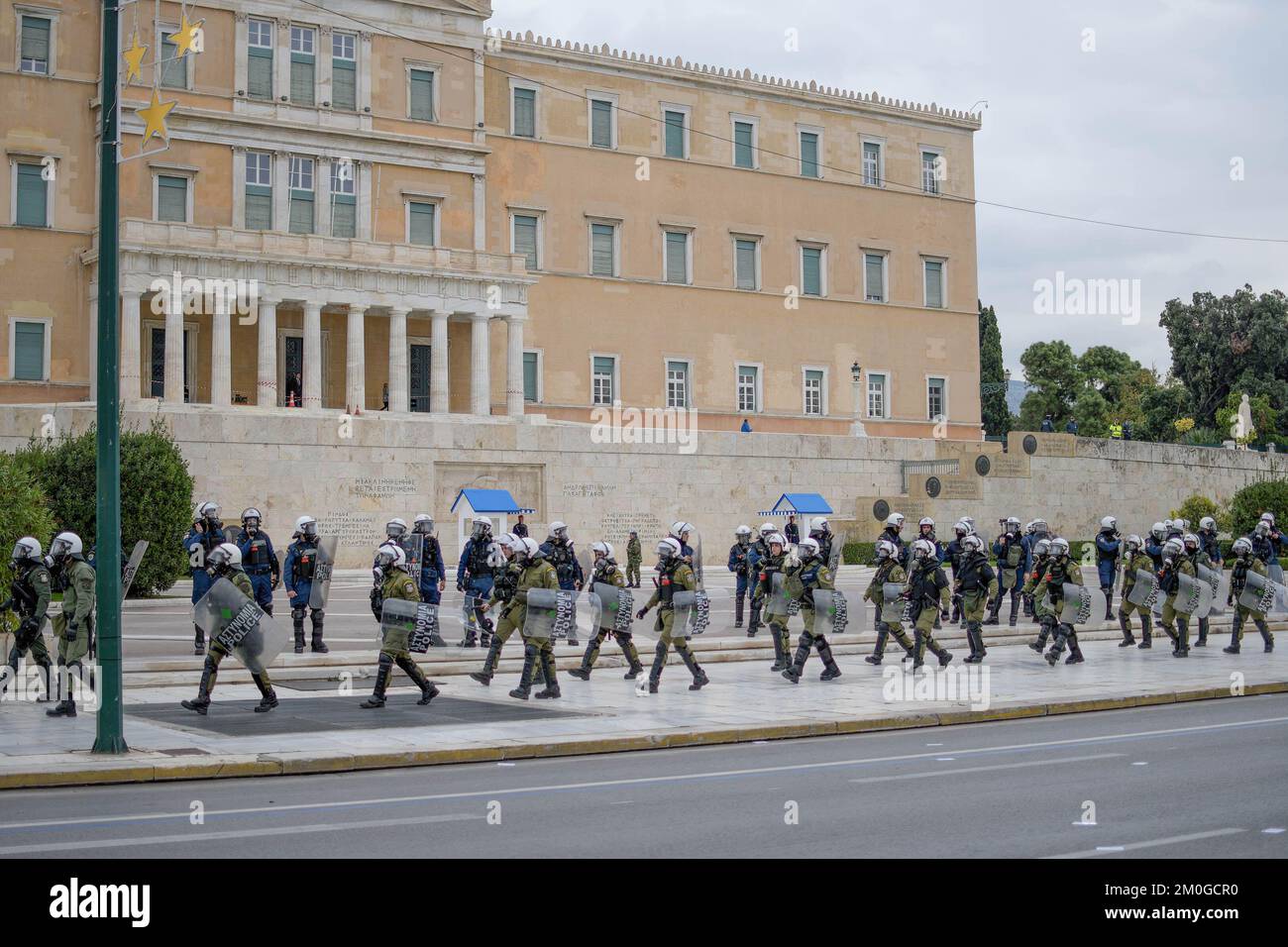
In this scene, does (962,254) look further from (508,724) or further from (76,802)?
(76,802)

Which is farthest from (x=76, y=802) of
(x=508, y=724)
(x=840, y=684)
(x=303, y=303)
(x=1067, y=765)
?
(x=303, y=303)

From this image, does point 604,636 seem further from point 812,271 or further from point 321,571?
point 812,271

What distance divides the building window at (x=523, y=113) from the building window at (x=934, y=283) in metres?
19.9

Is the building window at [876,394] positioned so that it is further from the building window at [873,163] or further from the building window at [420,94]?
the building window at [420,94]

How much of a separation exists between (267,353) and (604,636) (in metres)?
32.4

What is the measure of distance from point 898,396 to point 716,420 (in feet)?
32.0

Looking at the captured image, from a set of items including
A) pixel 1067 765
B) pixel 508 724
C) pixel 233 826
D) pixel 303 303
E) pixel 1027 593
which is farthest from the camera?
pixel 303 303

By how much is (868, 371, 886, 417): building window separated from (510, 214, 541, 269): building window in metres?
16.4

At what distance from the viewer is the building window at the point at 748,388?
62.6 metres

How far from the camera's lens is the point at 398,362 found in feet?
170

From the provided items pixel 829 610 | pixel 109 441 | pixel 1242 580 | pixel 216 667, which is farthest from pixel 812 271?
pixel 109 441

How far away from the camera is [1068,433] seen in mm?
56281

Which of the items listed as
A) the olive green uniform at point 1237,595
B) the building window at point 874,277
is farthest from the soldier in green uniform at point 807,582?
the building window at point 874,277

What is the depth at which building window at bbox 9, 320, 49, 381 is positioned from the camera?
49.5 m
